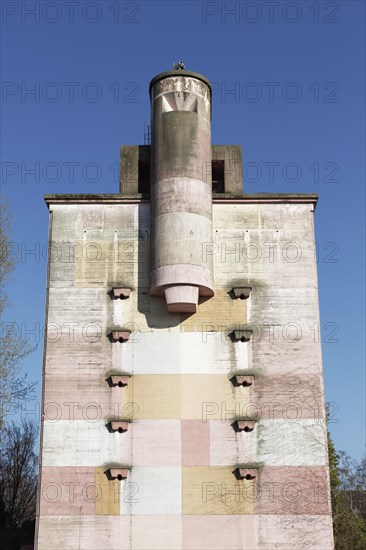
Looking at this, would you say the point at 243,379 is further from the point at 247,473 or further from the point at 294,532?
the point at 294,532

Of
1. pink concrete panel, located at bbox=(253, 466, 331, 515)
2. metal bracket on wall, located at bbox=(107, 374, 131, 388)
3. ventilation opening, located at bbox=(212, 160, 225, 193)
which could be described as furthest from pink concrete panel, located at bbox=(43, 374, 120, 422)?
ventilation opening, located at bbox=(212, 160, 225, 193)

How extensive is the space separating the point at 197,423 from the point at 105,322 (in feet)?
19.2

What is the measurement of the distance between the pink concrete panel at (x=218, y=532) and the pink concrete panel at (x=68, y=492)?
3.90 m

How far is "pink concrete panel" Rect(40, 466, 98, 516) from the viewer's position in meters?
28.7

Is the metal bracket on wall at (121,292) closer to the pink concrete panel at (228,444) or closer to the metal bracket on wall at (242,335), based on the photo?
the metal bracket on wall at (242,335)

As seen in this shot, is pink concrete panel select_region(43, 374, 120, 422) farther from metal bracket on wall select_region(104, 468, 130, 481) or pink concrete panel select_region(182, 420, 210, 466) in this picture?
pink concrete panel select_region(182, 420, 210, 466)

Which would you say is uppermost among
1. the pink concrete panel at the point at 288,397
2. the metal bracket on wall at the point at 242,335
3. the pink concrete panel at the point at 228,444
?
the metal bracket on wall at the point at 242,335

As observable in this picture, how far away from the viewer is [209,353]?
30500 mm

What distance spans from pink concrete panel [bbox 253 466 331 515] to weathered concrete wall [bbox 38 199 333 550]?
4 cm

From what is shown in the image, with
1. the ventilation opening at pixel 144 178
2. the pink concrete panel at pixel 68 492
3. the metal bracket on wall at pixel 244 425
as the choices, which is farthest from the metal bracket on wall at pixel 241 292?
the pink concrete panel at pixel 68 492

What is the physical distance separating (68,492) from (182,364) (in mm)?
6919

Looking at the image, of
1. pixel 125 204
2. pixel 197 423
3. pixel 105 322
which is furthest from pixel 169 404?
pixel 125 204

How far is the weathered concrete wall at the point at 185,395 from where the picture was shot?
28656 millimetres

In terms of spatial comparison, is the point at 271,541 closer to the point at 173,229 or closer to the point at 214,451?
the point at 214,451
